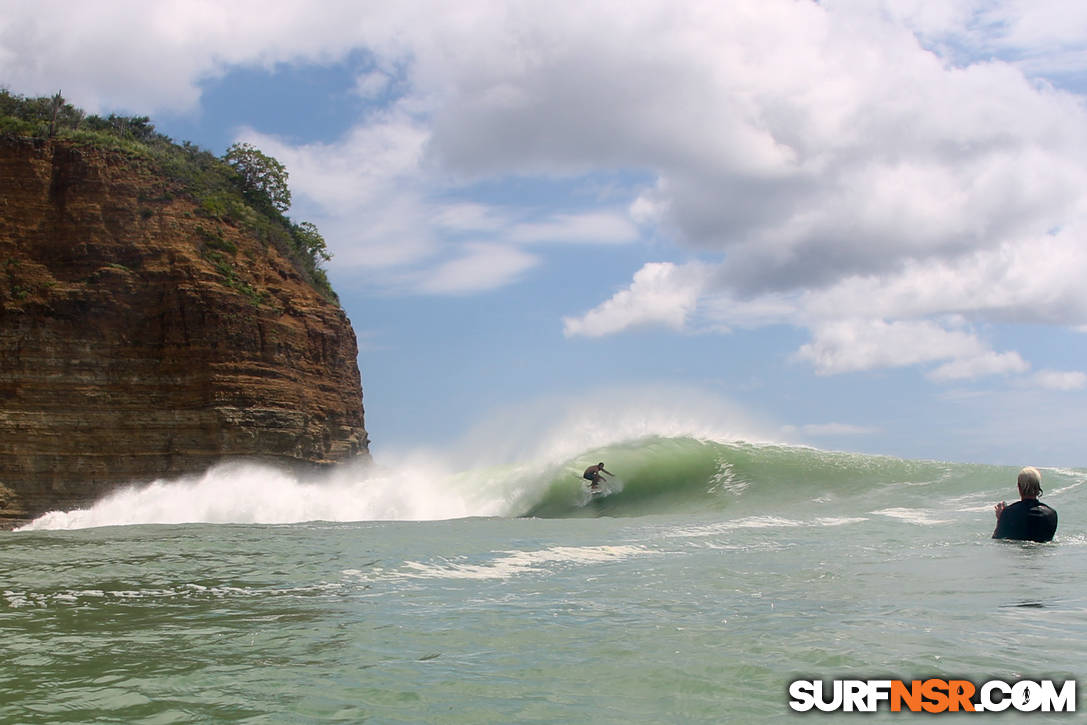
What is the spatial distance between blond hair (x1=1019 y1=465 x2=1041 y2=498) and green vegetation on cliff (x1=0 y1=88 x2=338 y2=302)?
27.9 m

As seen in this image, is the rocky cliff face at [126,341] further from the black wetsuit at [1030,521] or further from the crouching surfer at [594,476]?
the black wetsuit at [1030,521]

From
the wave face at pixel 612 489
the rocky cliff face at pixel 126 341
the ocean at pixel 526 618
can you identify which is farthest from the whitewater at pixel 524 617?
the rocky cliff face at pixel 126 341

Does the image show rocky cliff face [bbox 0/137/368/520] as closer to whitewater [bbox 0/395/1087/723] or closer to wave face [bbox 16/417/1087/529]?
wave face [bbox 16/417/1087/529]

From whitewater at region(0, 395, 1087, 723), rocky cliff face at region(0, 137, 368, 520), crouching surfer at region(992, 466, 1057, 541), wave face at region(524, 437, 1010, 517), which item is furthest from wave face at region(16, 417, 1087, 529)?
crouching surfer at region(992, 466, 1057, 541)

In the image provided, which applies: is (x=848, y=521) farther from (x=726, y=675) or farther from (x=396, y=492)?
(x=396, y=492)

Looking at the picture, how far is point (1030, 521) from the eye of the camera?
1107 centimetres

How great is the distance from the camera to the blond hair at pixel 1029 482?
10547 mm

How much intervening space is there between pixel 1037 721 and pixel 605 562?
22.8 ft

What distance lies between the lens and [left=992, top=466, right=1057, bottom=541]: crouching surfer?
10891 millimetres

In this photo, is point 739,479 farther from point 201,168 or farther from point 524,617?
point 201,168

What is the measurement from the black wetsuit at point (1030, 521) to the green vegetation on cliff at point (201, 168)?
27.8 m

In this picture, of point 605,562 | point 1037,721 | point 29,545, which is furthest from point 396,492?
point 1037,721

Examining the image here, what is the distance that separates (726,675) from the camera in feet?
16.3

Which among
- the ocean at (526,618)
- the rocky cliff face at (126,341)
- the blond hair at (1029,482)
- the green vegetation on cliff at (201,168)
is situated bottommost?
the ocean at (526,618)
